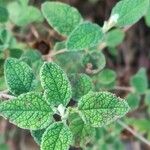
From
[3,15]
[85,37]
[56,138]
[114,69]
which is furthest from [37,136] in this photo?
[114,69]

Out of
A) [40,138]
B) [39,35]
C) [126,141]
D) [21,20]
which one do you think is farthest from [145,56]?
[40,138]

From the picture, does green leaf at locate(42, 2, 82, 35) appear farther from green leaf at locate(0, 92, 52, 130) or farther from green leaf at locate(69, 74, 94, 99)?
green leaf at locate(0, 92, 52, 130)

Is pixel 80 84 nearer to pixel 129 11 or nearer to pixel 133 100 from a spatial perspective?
pixel 129 11

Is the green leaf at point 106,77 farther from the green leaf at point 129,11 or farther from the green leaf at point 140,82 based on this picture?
the green leaf at point 129,11

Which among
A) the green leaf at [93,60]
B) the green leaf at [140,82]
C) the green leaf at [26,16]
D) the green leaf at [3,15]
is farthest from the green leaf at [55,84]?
the green leaf at [140,82]

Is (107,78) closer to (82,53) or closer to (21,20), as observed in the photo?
(82,53)

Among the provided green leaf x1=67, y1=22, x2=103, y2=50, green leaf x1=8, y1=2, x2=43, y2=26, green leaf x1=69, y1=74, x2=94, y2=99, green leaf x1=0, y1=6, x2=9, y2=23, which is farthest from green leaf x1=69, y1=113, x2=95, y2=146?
green leaf x1=8, y1=2, x2=43, y2=26
